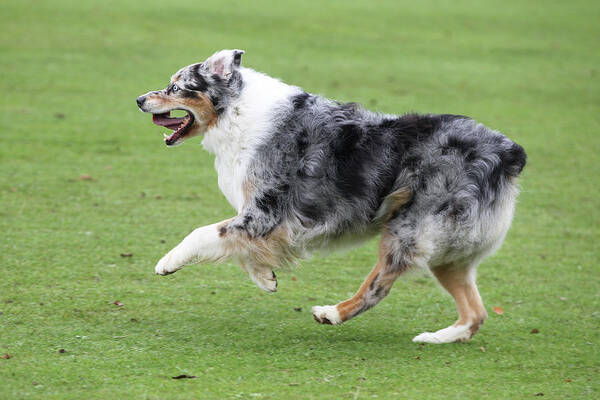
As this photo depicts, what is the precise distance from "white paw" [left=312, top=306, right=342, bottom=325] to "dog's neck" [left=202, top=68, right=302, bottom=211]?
3.00 ft

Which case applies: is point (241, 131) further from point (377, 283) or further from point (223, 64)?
point (377, 283)

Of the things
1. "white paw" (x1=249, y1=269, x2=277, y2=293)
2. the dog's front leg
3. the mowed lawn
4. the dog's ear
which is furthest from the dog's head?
the mowed lawn

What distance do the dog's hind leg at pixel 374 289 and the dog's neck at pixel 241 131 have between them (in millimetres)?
1006

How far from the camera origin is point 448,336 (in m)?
5.57

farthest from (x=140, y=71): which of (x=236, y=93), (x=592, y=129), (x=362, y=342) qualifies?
(x=362, y=342)

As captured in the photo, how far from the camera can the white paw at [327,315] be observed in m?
5.39

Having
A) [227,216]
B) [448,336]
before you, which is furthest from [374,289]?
[227,216]

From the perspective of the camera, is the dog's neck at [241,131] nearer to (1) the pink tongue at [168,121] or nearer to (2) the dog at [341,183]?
(2) the dog at [341,183]

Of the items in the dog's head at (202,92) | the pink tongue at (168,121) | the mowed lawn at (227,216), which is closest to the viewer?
the mowed lawn at (227,216)

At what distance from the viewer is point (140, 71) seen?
Result: 13.6 meters

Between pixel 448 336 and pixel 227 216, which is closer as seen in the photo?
pixel 448 336

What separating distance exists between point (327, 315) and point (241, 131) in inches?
55.9

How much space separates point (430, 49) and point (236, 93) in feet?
38.5

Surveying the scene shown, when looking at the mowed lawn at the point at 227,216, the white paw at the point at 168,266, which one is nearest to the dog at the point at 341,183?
the white paw at the point at 168,266
